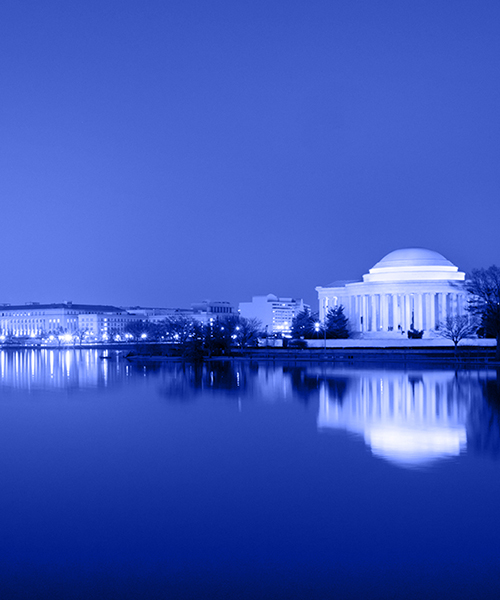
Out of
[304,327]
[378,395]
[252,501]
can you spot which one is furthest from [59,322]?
[252,501]

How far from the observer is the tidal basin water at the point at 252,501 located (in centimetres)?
943

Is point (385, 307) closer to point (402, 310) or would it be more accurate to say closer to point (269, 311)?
point (402, 310)

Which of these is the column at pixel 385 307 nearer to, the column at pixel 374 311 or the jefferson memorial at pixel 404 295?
the jefferson memorial at pixel 404 295

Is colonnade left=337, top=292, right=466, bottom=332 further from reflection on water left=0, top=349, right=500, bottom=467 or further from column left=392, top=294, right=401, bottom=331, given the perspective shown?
reflection on water left=0, top=349, right=500, bottom=467

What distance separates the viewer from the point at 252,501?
518 inches

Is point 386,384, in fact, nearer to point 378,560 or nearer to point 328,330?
point 378,560

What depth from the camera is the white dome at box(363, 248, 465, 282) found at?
84.6 meters

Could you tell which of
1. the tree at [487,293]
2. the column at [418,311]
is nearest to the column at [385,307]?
the column at [418,311]

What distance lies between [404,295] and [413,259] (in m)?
5.47

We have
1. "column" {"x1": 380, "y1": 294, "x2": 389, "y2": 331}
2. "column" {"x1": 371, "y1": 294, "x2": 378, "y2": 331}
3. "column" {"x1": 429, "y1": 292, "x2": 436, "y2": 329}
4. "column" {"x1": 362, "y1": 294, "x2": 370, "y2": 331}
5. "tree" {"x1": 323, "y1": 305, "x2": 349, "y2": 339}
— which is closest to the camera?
"tree" {"x1": 323, "y1": 305, "x2": 349, "y2": 339}

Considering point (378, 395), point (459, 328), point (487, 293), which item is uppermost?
point (487, 293)

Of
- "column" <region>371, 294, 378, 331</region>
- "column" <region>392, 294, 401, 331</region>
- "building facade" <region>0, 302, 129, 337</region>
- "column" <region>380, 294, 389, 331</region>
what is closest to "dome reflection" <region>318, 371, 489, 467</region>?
"column" <region>392, 294, 401, 331</region>

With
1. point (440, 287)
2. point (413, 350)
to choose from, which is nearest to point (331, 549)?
point (413, 350)

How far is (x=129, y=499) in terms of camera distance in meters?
13.3
